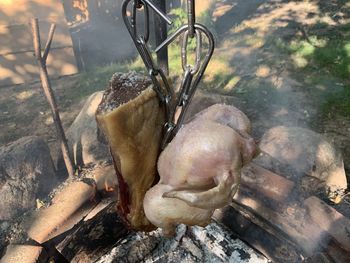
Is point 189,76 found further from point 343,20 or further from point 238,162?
point 343,20

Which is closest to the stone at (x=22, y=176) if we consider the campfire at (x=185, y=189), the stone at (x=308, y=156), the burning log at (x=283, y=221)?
the campfire at (x=185, y=189)

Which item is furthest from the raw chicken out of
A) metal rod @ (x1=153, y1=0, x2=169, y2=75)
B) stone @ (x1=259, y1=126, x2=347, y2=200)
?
stone @ (x1=259, y1=126, x2=347, y2=200)

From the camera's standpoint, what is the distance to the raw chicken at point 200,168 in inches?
70.1

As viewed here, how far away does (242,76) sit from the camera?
729cm

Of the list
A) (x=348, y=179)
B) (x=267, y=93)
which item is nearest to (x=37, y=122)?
(x=267, y=93)

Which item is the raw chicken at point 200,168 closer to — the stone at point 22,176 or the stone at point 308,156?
the stone at point 308,156

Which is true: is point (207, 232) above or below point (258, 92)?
above

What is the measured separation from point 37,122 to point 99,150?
2763mm

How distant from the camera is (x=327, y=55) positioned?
24.6ft

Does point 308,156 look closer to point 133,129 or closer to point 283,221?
point 283,221

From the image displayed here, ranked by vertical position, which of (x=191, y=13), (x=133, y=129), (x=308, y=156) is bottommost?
(x=308, y=156)

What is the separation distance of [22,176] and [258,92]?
444 centimetres

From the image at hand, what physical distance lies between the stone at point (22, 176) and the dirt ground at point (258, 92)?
203 centimetres

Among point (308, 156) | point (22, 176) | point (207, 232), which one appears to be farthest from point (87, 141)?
point (308, 156)
